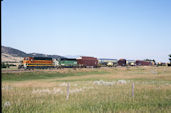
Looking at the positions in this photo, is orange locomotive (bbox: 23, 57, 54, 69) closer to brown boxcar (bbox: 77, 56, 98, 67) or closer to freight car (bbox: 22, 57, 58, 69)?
freight car (bbox: 22, 57, 58, 69)

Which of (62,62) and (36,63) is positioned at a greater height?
(62,62)

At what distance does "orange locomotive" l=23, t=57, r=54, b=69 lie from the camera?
64938 mm

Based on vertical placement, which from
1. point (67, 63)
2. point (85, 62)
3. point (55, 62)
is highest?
point (55, 62)

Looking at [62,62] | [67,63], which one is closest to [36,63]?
[62,62]

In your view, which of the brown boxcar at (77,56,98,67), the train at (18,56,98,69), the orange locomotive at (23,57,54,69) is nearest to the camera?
the orange locomotive at (23,57,54,69)

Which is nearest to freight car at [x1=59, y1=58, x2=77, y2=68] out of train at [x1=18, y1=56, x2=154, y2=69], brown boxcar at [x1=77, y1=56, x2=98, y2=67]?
train at [x1=18, y1=56, x2=154, y2=69]

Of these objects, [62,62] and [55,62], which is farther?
[55,62]

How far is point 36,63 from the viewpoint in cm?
6762

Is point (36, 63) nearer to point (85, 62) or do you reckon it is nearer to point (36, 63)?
point (36, 63)

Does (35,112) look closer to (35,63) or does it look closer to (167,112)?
(167,112)

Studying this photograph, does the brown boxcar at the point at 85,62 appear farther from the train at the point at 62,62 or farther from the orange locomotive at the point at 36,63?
the orange locomotive at the point at 36,63

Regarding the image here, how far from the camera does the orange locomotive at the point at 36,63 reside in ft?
213

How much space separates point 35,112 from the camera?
11.8m

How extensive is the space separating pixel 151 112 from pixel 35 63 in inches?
2308
